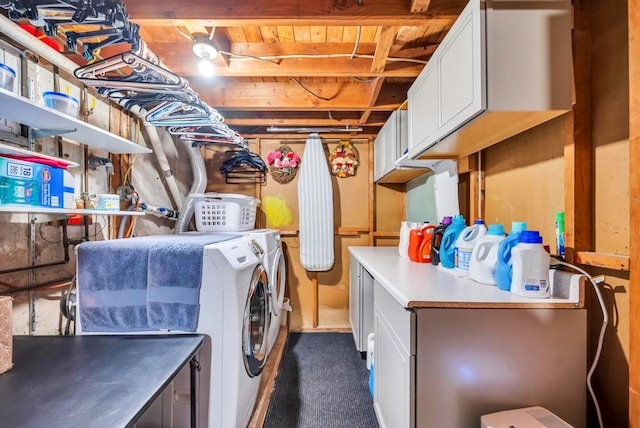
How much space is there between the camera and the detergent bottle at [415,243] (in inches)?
74.6

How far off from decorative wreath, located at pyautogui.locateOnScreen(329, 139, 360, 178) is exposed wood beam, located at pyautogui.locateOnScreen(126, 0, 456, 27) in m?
1.86

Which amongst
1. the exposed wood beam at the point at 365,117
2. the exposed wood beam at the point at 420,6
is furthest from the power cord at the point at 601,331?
the exposed wood beam at the point at 365,117

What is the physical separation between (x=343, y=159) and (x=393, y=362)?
7.63 ft

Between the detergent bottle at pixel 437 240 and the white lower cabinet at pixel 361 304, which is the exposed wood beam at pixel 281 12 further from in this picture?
the white lower cabinet at pixel 361 304

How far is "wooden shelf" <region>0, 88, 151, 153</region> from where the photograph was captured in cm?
106

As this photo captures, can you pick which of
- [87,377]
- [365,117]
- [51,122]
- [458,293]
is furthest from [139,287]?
[365,117]

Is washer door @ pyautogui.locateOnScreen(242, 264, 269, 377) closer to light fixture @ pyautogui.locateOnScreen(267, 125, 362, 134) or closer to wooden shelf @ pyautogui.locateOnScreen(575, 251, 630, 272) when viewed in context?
wooden shelf @ pyautogui.locateOnScreen(575, 251, 630, 272)

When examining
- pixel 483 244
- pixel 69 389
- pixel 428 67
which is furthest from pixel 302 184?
pixel 69 389

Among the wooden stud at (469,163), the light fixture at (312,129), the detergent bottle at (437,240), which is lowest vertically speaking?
the detergent bottle at (437,240)

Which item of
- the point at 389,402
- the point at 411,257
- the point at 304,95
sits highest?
the point at 304,95

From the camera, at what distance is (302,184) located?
9.96 ft

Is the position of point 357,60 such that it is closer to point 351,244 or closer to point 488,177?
point 488,177

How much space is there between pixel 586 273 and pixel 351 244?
2.31 m

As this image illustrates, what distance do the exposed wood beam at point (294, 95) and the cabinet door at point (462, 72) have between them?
98cm
